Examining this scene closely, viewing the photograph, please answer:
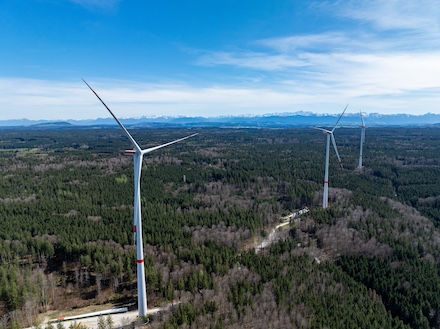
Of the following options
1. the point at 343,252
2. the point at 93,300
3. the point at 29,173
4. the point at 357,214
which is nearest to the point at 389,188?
the point at 357,214

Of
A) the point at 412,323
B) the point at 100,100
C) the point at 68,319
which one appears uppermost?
the point at 100,100

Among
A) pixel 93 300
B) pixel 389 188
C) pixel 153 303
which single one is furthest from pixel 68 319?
pixel 389 188

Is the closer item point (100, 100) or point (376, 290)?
point (100, 100)

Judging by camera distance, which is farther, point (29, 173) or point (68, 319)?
point (29, 173)

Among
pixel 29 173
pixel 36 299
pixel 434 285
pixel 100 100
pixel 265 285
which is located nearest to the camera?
pixel 100 100

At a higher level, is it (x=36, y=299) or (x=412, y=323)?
(x=36, y=299)

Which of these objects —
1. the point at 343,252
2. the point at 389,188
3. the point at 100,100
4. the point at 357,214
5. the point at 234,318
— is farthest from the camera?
the point at 389,188

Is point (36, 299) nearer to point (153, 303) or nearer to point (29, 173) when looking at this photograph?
point (153, 303)

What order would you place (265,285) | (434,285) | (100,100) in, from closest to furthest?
(100,100), (265,285), (434,285)

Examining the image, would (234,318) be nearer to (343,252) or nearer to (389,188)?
(343,252)
